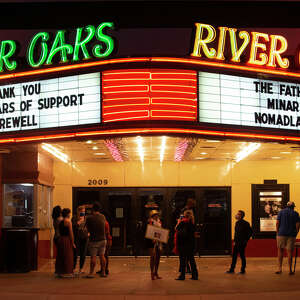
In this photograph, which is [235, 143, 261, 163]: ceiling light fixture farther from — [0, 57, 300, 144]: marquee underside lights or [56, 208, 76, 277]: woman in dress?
[56, 208, 76, 277]: woman in dress

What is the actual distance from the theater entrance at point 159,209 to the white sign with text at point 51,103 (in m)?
6.67

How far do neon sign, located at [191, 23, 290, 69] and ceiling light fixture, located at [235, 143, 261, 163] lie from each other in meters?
2.38

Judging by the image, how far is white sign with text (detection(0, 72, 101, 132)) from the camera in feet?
43.4

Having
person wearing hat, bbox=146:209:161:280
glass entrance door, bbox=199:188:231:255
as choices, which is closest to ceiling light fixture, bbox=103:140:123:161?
person wearing hat, bbox=146:209:161:280

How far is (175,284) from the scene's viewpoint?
1316 centimetres

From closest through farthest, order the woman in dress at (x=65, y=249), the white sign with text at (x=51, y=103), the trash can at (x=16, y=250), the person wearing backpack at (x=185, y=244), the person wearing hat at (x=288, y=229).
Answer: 1. the white sign with text at (x=51, y=103)
2. the person wearing backpack at (x=185, y=244)
3. the woman in dress at (x=65, y=249)
4. the person wearing hat at (x=288, y=229)
5. the trash can at (x=16, y=250)

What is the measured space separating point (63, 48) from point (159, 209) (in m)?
8.18

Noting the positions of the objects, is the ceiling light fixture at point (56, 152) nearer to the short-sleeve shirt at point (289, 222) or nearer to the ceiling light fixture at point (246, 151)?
the ceiling light fixture at point (246, 151)

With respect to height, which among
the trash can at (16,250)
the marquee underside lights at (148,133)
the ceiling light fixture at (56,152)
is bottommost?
the trash can at (16,250)

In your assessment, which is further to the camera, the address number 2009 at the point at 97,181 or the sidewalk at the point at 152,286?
the address number 2009 at the point at 97,181

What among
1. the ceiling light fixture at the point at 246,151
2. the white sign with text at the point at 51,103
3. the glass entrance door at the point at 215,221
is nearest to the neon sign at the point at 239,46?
the ceiling light fixture at the point at 246,151

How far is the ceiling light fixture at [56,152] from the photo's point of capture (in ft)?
52.2

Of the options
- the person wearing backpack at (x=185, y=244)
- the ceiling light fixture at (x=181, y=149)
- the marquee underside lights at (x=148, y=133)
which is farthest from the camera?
the ceiling light fixture at (x=181, y=149)

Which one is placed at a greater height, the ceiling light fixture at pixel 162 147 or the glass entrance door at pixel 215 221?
the ceiling light fixture at pixel 162 147
